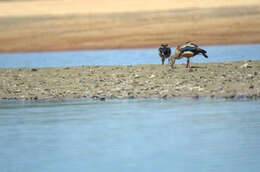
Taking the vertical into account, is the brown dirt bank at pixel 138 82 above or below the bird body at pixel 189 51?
below

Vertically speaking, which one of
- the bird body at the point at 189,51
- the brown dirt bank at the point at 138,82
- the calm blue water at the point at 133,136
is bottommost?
the calm blue water at the point at 133,136

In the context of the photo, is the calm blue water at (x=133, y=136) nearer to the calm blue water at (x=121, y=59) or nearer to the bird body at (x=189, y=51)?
the bird body at (x=189, y=51)

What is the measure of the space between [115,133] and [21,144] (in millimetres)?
1812

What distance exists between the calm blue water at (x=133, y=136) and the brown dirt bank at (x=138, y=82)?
1.19 m

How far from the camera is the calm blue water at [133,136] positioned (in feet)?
32.3

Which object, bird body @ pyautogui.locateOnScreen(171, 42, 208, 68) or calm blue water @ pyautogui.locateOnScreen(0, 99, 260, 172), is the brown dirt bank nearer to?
bird body @ pyautogui.locateOnScreen(171, 42, 208, 68)

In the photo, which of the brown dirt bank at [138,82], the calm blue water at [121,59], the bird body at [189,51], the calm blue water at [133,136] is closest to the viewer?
the calm blue water at [133,136]

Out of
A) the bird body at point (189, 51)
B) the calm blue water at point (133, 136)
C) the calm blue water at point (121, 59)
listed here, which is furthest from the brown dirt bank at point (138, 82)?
the calm blue water at point (121, 59)

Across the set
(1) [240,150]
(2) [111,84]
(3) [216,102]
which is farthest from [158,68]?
(1) [240,150]

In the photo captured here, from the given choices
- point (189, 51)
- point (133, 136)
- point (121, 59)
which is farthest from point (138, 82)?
point (121, 59)

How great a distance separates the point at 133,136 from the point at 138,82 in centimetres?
818

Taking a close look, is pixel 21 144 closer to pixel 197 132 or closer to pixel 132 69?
pixel 197 132

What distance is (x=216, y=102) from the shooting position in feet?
54.1

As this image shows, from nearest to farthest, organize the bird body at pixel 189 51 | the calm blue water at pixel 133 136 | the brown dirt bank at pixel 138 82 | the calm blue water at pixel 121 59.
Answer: the calm blue water at pixel 133 136 → the brown dirt bank at pixel 138 82 → the bird body at pixel 189 51 → the calm blue water at pixel 121 59
